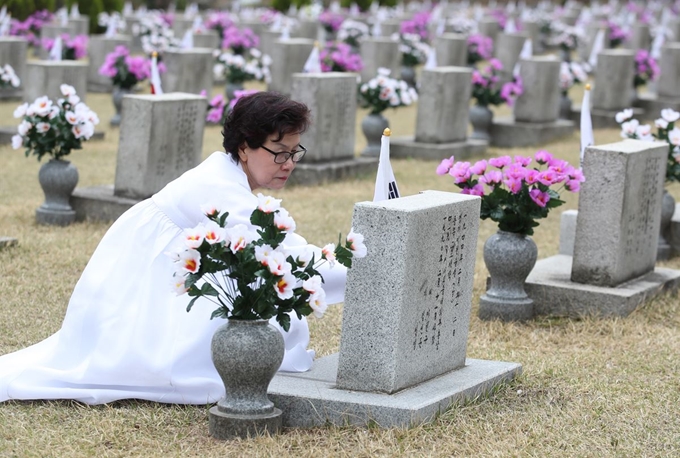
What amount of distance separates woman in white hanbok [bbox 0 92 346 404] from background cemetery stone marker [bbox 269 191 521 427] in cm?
24

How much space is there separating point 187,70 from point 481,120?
3.45 metres

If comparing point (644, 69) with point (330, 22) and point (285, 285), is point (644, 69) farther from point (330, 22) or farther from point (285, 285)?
point (285, 285)

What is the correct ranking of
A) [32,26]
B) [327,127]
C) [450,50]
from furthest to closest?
[32,26] → [450,50] → [327,127]

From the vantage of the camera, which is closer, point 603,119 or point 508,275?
point 508,275

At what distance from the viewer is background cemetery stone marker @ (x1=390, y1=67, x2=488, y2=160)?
1148cm

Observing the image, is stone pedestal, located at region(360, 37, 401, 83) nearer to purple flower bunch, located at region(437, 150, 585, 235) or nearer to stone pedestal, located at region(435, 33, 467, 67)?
stone pedestal, located at region(435, 33, 467, 67)

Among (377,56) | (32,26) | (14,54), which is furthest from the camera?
(32,26)

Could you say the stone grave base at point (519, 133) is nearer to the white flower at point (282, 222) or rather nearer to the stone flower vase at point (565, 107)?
the stone flower vase at point (565, 107)

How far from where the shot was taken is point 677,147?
23.4ft

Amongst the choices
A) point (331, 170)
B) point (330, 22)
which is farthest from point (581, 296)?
→ point (330, 22)

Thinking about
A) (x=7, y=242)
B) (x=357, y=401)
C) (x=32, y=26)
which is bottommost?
(x=7, y=242)

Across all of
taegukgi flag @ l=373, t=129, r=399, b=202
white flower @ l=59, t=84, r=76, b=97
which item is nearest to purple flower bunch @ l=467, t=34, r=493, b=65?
white flower @ l=59, t=84, r=76, b=97

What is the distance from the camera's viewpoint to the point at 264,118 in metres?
4.00

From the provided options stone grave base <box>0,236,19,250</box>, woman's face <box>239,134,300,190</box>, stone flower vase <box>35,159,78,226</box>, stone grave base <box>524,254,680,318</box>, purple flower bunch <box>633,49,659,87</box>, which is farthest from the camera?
purple flower bunch <box>633,49,659,87</box>
